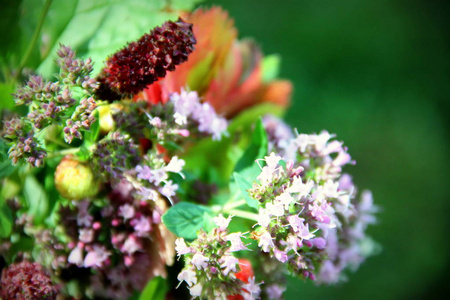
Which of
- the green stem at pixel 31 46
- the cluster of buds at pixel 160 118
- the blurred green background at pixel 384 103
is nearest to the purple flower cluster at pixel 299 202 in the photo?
the cluster of buds at pixel 160 118

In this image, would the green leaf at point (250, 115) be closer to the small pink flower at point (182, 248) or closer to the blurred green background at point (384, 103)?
the small pink flower at point (182, 248)

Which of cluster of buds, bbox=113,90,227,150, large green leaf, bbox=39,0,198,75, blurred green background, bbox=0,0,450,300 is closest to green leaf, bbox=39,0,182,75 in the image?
large green leaf, bbox=39,0,198,75

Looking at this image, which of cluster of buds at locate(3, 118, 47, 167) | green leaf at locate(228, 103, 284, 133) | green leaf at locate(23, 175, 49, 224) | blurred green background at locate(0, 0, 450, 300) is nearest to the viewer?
cluster of buds at locate(3, 118, 47, 167)

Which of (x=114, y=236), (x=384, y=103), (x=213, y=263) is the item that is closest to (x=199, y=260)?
(x=213, y=263)

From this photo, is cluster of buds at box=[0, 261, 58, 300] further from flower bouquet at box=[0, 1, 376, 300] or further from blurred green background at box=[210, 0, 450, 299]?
blurred green background at box=[210, 0, 450, 299]

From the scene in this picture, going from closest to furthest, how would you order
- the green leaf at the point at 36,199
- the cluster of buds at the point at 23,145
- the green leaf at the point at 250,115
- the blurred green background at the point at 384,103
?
the cluster of buds at the point at 23,145 < the green leaf at the point at 36,199 < the green leaf at the point at 250,115 < the blurred green background at the point at 384,103

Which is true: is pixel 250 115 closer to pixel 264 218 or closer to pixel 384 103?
pixel 264 218
